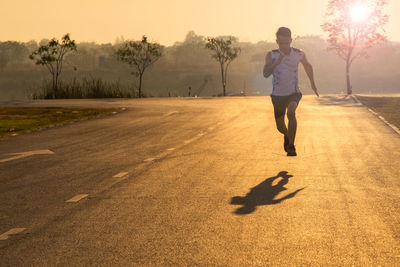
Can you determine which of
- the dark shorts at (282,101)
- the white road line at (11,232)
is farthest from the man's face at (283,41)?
the white road line at (11,232)

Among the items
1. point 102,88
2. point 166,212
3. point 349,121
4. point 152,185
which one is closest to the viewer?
point 166,212

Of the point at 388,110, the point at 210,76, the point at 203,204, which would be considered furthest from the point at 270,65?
the point at 210,76

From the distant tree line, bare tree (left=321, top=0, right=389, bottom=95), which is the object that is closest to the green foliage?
bare tree (left=321, top=0, right=389, bottom=95)

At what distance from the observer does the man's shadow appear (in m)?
6.55

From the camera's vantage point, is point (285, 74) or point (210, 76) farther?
point (210, 76)

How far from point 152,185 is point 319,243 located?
3.31 meters

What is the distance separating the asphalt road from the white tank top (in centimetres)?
123

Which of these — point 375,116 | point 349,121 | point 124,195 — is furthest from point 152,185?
point 375,116

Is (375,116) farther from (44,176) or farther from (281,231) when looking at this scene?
(281,231)

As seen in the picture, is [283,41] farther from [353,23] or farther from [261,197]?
[353,23]

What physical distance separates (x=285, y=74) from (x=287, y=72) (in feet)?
0.16

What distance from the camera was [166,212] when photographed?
633cm

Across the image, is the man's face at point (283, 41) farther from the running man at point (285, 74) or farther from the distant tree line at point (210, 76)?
the distant tree line at point (210, 76)

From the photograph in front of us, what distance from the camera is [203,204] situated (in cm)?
670
